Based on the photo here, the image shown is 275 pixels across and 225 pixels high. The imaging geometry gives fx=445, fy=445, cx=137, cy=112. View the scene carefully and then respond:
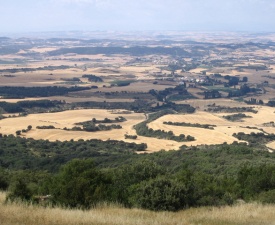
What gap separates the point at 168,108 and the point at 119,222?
82.3 m

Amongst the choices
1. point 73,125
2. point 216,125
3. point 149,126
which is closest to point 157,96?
point 216,125

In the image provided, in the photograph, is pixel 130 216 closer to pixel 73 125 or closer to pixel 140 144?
pixel 140 144

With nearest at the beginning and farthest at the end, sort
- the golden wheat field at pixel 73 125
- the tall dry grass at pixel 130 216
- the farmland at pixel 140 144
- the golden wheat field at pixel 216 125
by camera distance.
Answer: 1. the tall dry grass at pixel 130 216
2. the farmland at pixel 140 144
3. the golden wheat field at pixel 73 125
4. the golden wheat field at pixel 216 125

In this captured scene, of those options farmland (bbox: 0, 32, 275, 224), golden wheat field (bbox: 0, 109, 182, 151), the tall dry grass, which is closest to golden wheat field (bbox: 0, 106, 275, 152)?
golden wheat field (bbox: 0, 109, 182, 151)

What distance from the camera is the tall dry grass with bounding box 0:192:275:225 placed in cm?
1035

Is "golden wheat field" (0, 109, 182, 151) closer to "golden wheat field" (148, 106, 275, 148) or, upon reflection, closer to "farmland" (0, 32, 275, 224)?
"farmland" (0, 32, 275, 224)

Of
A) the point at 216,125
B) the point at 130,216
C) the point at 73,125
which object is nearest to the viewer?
the point at 130,216

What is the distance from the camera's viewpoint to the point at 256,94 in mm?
113000


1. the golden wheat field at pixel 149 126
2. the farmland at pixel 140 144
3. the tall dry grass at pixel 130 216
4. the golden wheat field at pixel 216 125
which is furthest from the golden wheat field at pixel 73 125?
the tall dry grass at pixel 130 216

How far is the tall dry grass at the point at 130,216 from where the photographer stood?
10.4 metres

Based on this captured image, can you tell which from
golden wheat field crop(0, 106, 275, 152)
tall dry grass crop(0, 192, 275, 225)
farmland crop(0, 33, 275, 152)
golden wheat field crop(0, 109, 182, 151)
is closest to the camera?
tall dry grass crop(0, 192, 275, 225)

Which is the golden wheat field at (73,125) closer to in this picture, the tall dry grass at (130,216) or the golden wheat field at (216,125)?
the golden wheat field at (216,125)

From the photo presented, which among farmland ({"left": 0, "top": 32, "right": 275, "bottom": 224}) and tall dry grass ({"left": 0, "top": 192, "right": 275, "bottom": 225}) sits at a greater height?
tall dry grass ({"left": 0, "top": 192, "right": 275, "bottom": 225})

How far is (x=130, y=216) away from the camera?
464 inches
